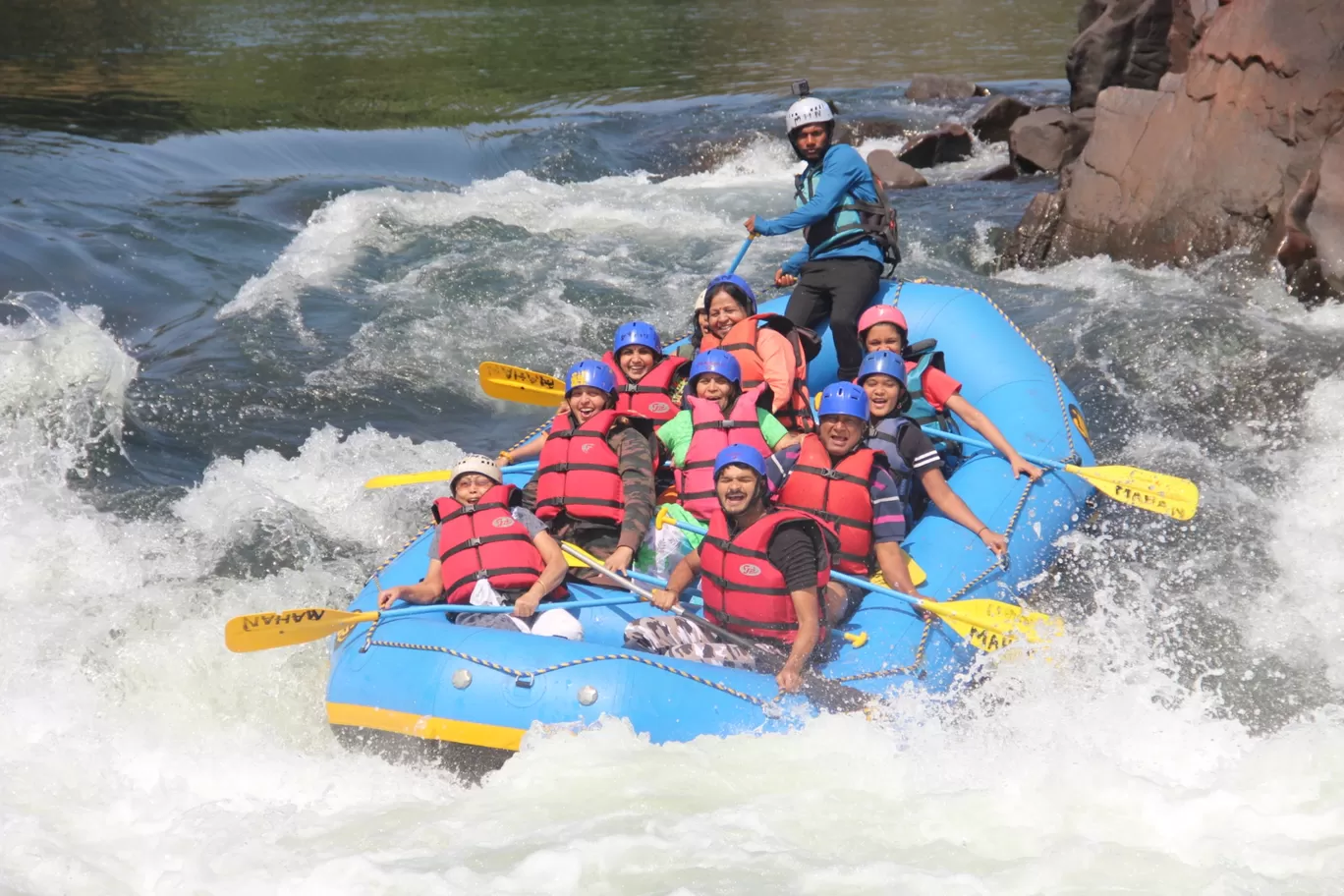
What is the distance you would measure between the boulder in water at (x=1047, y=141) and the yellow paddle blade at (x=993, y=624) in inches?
389

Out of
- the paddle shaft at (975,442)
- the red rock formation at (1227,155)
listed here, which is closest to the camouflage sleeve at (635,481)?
the paddle shaft at (975,442)

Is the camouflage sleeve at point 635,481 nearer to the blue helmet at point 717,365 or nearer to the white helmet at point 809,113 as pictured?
the blue helmet at point 717,365

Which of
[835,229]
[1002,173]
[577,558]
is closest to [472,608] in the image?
[577,558]

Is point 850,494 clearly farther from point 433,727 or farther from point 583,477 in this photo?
point 433,727

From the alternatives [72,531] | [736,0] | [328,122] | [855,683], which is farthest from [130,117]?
[736,0]

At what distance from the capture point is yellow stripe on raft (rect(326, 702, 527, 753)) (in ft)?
14.8

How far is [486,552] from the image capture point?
5094mm

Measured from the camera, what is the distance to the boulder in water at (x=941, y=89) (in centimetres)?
1820

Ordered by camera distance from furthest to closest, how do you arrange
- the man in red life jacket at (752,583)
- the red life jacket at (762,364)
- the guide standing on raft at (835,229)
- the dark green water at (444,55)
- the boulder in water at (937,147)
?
the dark green water at (444,55), the boulder in water at (937,147), the guide standing on raft at (835,229), the red life jacket at (762,364), the man in red life jacket at (752,583)

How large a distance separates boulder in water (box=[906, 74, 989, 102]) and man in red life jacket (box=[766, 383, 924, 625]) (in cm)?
1409

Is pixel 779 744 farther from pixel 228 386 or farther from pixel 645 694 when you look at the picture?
pixel 228 386

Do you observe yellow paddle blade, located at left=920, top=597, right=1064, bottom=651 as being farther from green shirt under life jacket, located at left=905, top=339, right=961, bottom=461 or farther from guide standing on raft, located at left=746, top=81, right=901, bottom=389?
guide standing on raft, located at left=746, top=81, right=901, bottom=389

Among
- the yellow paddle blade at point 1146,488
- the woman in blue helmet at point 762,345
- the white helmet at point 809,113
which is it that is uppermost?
the white helmet at point 809,113

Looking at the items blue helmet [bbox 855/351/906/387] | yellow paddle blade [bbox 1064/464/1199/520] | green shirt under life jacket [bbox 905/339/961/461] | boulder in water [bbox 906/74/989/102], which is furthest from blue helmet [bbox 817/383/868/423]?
boulder in water [bbox 906/74/989/102]
